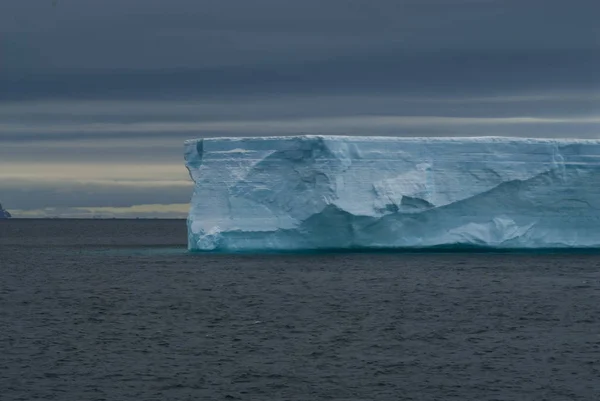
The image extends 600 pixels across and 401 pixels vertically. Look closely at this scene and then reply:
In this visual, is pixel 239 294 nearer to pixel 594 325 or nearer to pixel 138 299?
pixel 138 299

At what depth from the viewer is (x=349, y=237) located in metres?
34.0

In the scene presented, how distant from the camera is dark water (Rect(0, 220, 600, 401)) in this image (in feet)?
50.3

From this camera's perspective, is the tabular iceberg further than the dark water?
Yes

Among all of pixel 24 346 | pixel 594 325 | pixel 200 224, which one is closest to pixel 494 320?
pixel 594 325

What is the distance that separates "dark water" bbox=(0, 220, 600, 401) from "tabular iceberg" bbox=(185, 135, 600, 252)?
1.34 metres

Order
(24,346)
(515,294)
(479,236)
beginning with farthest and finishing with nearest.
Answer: (479,236) < (515,294) < (24,346)

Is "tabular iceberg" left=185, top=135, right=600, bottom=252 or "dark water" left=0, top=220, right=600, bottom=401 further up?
"tabular iceberg" left=185, top=135, right=600, bottom=252

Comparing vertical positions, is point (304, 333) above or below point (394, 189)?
below

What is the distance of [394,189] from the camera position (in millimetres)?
32469

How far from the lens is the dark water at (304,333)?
15344 millimetres

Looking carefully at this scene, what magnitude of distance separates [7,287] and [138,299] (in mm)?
6061

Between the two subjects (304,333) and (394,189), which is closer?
(304,333)

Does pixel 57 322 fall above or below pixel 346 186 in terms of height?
below

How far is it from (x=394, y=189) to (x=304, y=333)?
42.0ft
